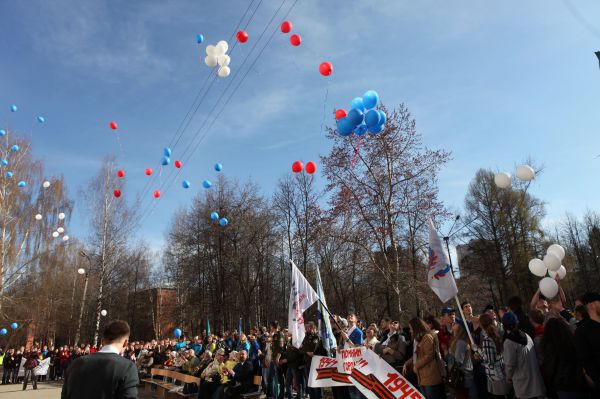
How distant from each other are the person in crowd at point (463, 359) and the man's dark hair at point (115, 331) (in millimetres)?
5019

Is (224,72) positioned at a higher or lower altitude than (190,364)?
higher

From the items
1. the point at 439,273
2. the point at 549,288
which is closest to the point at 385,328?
the point at 439,273

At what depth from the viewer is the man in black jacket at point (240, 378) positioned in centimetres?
1003

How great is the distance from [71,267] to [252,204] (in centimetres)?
1993

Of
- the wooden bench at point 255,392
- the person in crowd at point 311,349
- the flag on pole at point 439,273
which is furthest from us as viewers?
the wooden bench at point 255,392

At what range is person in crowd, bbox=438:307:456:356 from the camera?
744 centimetres

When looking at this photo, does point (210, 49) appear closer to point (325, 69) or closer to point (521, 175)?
point (325, 69)

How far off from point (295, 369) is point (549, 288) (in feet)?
18.9

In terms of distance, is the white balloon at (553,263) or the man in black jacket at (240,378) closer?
the white balloon at (553,263)

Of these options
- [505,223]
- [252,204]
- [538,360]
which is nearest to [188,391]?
[538,360]

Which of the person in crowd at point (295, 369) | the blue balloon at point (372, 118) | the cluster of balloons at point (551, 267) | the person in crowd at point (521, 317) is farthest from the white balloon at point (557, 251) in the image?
the person in crowd at point (295, 369)

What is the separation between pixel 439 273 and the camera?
21.6 feet

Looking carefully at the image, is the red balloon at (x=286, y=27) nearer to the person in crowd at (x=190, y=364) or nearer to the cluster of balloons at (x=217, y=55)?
the cluster of balloons at (x=217, y=55)

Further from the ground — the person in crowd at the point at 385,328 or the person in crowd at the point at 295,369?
the person in crowd at the point at 385,328
